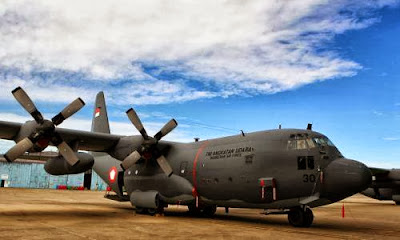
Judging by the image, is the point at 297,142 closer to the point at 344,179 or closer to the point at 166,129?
the point at 344,179

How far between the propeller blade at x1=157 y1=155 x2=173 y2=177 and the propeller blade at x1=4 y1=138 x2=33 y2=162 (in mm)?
6245

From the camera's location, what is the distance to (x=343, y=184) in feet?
41.2

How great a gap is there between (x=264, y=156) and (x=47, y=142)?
32.6 ft

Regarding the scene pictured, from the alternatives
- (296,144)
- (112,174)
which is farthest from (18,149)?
(296,144)

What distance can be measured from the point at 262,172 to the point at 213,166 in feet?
9.61

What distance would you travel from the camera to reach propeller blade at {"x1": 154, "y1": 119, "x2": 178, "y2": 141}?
19244 mm

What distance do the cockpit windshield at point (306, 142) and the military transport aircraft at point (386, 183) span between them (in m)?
26.7

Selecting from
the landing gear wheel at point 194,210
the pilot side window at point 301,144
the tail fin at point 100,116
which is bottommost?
the landing gear wheel at point 194,210

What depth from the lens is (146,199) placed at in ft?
62.9

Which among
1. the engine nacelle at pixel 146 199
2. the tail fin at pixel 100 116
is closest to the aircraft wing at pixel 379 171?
the engine nacelle at pixel 146 199

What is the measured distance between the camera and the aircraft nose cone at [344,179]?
1248 centimetres

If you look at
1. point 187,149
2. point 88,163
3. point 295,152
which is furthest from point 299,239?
point 88,163

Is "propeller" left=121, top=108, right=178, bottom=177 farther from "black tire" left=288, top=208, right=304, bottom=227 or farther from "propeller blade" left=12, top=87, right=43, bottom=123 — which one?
"black tire" left=288, top=208, right=304, bottom=227

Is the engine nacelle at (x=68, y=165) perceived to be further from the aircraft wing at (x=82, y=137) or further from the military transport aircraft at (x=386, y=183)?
the military transport aircraft at (x=386, y=183)
